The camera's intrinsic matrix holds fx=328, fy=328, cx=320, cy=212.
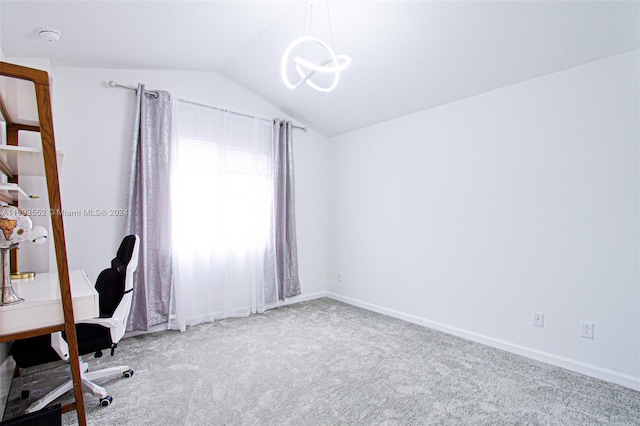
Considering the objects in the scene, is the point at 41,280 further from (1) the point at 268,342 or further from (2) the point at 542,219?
(2) the point at 542,219

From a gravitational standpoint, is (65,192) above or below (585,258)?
above

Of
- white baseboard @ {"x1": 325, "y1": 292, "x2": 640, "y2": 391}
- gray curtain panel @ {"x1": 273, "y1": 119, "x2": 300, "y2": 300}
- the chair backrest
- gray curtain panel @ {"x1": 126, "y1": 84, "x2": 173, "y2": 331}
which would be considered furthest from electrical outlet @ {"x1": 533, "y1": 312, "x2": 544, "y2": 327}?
gray curtain panel @ {"x1": 126, "y1": 84, "x2": 173, "y2": 331}

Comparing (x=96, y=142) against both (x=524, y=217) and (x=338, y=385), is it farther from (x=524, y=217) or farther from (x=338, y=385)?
(x=524, y=217)

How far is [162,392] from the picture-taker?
224cm

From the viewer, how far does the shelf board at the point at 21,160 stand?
5.75ft

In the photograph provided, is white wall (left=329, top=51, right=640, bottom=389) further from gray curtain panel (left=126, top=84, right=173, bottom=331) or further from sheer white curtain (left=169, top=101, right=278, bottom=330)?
gray curtain panel (left=126, top=84, right=173, bottom=331)

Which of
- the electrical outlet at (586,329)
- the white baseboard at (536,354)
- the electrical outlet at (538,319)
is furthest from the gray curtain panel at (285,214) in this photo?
the electrical outlet at (586,329)

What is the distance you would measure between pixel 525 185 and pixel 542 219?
323 mm

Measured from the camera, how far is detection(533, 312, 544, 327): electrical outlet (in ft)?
9.12

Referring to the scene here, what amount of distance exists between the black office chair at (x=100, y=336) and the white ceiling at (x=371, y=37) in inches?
64.5

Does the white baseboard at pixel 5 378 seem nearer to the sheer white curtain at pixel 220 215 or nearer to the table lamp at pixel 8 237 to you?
the table lamp at pixel 8 237

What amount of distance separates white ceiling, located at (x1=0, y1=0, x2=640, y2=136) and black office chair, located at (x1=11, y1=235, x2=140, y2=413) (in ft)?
5.37

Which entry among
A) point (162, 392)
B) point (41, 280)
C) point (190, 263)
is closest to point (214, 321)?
point (190, 263)

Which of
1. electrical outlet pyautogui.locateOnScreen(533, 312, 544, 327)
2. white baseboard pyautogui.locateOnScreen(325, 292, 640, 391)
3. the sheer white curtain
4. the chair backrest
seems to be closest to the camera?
the chair backrest
